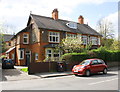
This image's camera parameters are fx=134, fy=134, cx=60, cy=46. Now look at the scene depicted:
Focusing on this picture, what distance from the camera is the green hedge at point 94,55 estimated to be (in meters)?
18.0

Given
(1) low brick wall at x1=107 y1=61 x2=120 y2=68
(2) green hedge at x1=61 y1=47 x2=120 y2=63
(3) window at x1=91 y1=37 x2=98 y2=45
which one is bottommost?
(1) low brick wall at x1=107 y1=61 x2=120 y2=68

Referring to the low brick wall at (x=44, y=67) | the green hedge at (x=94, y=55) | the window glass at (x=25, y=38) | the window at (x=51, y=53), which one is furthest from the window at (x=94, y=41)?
the low brick wall at (x=44, y=67)

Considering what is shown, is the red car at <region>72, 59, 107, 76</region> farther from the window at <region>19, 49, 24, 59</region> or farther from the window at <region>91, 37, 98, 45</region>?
the window at <region>91, 37, 98, 45</region>

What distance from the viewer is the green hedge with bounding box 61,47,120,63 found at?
708 inches

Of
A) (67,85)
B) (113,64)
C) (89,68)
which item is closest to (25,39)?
(113,64)

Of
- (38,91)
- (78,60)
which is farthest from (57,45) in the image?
(38,91)

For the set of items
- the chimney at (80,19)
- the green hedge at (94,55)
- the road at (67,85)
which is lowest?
the road at (67,85)

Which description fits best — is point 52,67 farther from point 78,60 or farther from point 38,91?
point 38,91

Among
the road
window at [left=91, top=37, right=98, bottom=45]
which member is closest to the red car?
the road

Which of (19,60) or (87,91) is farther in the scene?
(19,60)

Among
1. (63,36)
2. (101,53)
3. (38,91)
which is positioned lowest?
(38,91)

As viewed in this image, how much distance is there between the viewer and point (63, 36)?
84.1 feet

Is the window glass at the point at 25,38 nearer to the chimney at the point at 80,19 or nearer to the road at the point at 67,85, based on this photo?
the chimney at the point at 80,19

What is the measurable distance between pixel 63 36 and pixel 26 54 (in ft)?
26.9
